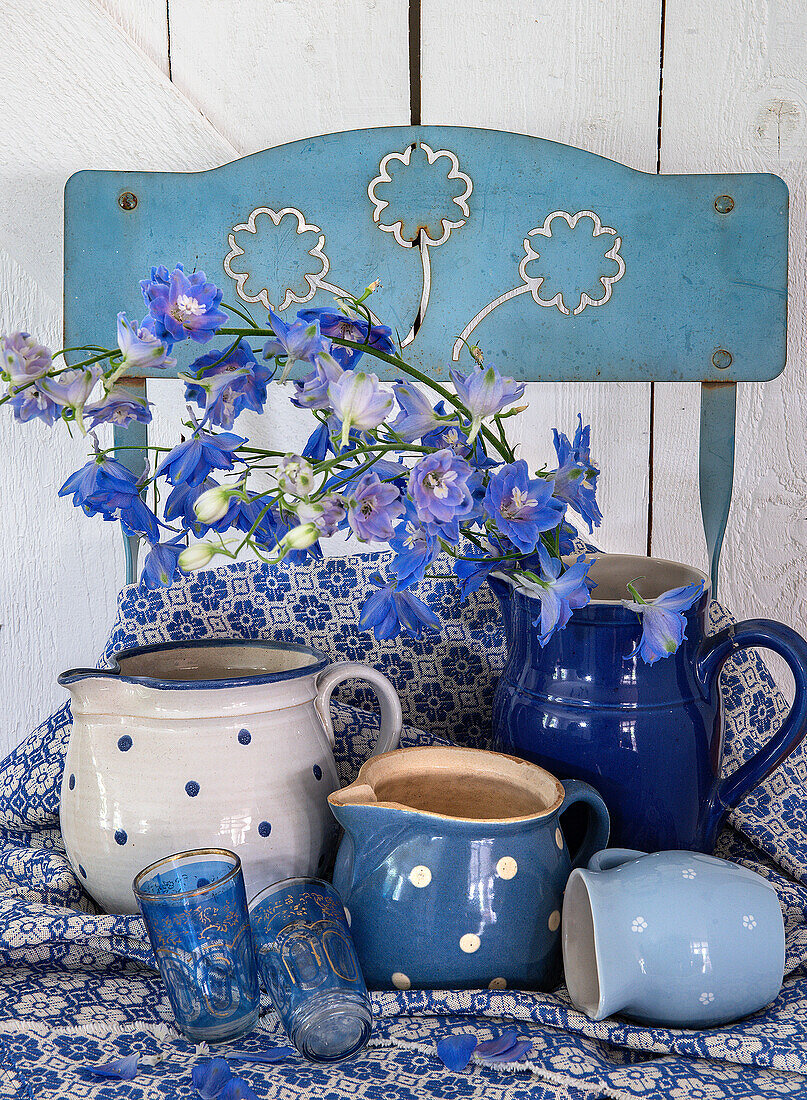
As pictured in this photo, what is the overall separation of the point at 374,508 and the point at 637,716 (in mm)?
200

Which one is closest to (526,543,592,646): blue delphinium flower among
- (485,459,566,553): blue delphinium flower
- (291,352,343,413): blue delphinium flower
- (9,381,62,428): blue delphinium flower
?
(485,459,566,553): blue delphinium flower

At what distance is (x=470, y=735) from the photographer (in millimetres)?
648

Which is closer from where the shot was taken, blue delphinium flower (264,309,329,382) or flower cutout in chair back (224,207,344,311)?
blue delphinium flower (264,309,329,382)

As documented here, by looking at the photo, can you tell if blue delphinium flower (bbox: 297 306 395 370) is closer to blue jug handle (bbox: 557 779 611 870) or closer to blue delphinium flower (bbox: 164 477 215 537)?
blue delphinium flower (bbox: 164 477 215 537)

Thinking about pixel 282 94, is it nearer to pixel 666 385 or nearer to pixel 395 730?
pixel 666 385

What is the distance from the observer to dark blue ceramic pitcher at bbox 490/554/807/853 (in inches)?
19.5

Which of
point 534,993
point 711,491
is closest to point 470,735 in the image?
point 534,993

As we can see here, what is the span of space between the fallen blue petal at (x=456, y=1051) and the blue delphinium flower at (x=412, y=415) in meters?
0.25

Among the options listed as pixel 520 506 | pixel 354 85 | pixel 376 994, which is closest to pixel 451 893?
pixel 376 994

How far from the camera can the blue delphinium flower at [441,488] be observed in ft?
1.24

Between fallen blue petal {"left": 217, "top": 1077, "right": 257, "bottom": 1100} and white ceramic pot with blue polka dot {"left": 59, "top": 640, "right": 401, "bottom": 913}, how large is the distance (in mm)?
105

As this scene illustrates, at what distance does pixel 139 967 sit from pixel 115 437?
52cm

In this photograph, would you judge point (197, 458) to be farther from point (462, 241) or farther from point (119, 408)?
point (462, 241)

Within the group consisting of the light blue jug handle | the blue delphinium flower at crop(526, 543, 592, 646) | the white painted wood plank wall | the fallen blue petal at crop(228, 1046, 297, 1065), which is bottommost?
the fallen blue petal at crop(228, 1046, 297, 1065)
